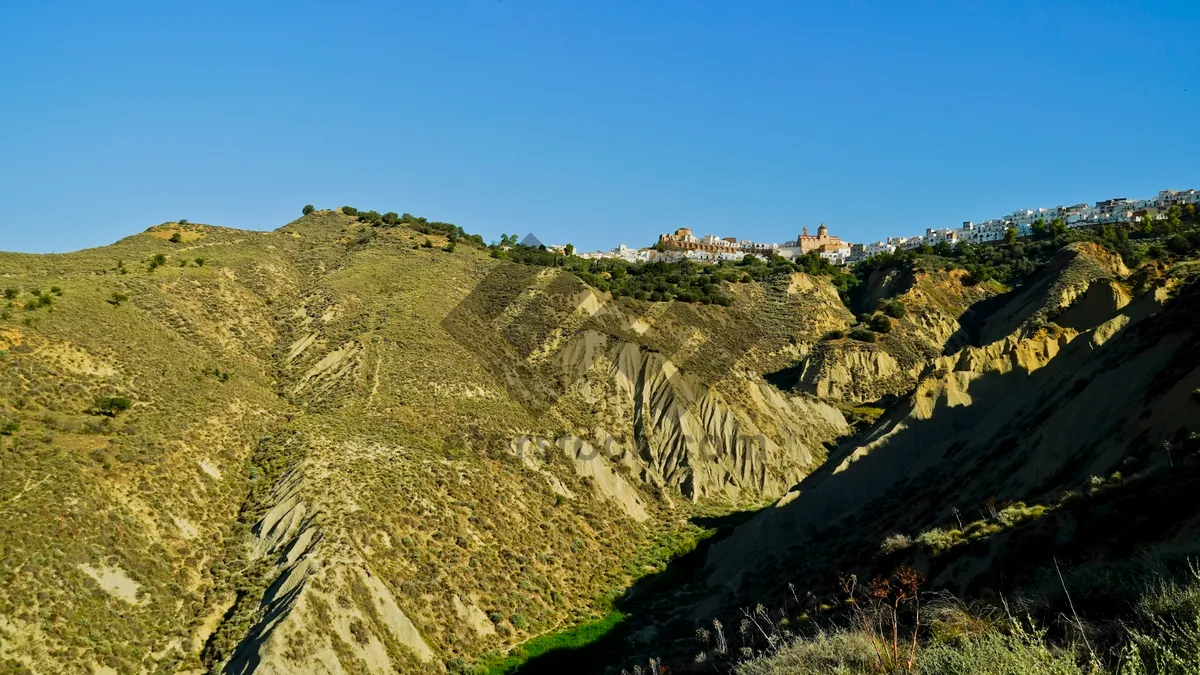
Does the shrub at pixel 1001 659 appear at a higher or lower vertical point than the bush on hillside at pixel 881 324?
lower

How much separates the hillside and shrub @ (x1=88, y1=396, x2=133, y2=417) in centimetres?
12

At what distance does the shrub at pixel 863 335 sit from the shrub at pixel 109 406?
205 ft

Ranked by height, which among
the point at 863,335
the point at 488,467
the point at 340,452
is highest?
the point at 340,452

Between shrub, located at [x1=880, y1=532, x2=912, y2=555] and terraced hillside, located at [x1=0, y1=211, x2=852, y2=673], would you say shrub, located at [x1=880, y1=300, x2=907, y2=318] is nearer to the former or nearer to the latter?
terraced hillside, located at [x1=0, y1=211, x2=852, y2=673]

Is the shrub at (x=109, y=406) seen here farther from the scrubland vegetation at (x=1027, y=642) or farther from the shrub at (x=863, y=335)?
the shrub at (x=863, y=335)

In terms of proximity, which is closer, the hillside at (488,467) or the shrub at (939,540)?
the shrub at (939,540)

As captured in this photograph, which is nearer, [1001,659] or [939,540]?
[1001,659]

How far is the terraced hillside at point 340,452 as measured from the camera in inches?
1110

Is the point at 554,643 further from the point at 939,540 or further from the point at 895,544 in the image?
the point at 939,540

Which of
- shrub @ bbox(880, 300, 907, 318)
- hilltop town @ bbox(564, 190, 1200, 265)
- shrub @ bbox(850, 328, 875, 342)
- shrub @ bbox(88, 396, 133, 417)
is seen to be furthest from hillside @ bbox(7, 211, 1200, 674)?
hilltop town @ bbox(564, 190, 1200, 265)

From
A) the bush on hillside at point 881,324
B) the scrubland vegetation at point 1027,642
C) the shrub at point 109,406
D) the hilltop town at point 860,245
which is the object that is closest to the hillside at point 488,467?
the shrub at point 109,406

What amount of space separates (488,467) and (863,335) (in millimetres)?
46812

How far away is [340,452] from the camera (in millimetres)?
Result: 38938

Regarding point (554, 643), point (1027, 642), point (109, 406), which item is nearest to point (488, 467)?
point (554, 643)
